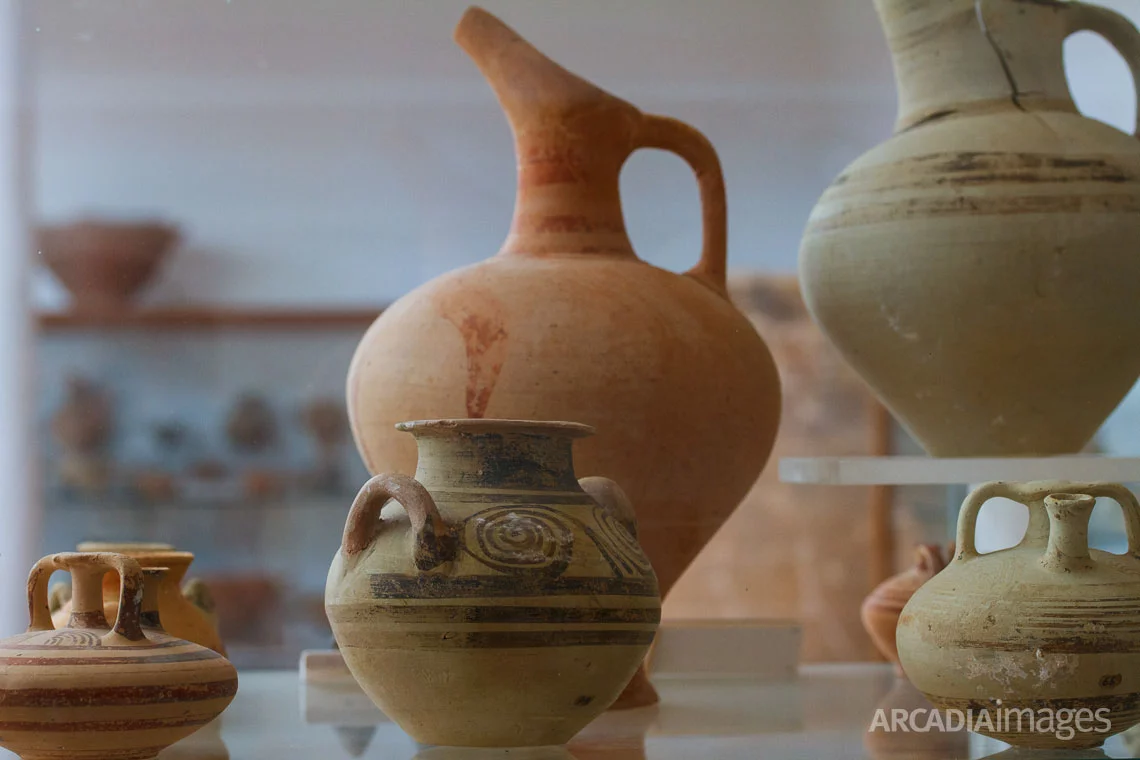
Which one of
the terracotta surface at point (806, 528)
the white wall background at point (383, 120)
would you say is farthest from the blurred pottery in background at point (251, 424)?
the terracotta surface at point (806, 528)

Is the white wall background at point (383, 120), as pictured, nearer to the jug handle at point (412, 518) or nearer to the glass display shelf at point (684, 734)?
the glass display shelf at point (684, 734)

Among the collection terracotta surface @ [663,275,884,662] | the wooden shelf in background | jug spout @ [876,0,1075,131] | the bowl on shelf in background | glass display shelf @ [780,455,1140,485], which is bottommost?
terracotta surface @ [663,275,884,662]

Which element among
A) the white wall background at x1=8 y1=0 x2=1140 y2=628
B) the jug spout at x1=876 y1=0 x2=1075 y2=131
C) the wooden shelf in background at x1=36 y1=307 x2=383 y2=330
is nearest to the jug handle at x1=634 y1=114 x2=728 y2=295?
the jug spout at x1=876 y1=0 x2=1075 y2=131

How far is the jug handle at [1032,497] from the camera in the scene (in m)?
1.21

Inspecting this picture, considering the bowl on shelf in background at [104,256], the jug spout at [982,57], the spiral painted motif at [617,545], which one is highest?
the jug spout at [982,57]

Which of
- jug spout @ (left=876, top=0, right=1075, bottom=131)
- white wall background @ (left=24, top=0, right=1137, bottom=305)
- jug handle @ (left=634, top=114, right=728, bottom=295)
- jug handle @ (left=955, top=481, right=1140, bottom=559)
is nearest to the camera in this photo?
jug handle @ (left=955, top=481, right=1140, bottom=559)

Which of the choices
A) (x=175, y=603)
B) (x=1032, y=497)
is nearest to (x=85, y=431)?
(x=175, y=603)

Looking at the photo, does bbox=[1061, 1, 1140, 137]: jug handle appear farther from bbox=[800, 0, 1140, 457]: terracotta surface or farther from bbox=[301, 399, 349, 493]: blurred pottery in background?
bbox=[301, 399, 349, 493]: blurred pottery in background

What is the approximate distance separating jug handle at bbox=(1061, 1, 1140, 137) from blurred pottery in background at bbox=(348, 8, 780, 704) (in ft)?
1.48

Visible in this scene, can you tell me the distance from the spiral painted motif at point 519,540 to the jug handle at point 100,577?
0.27 metres

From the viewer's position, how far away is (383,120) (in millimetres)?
2375

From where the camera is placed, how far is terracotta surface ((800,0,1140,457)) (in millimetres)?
1401

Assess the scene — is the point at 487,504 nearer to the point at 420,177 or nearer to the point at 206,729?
the point at 206,729

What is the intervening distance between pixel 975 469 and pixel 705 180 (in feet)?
1.58
